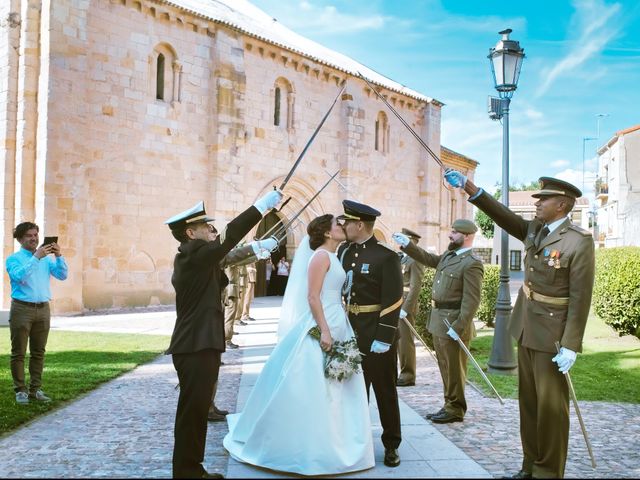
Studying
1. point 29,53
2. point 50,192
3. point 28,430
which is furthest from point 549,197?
point 29,53

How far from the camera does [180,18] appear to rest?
17.5m

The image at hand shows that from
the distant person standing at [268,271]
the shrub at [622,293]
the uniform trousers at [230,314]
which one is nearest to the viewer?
the uniform trousers at [230,314]

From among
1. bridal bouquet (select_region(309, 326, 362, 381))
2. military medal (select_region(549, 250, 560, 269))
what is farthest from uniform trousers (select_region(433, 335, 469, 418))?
military medal (select_region(549, 250, 560, 269))

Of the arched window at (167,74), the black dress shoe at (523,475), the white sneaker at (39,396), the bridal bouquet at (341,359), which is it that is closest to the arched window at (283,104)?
the arched window at (167,74)

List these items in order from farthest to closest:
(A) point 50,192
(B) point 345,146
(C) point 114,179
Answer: (B) point 345,146
(C) point 114,179
(A) point 50,192

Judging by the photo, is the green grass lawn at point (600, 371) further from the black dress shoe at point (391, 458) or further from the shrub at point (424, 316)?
the black dress shoe at point (391, 458)

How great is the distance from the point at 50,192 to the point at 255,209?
1274cm

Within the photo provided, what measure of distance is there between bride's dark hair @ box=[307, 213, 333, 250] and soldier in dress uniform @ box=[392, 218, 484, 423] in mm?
1436

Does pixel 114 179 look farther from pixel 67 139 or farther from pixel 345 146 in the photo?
pixel 345 146

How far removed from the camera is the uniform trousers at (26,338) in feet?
20.8

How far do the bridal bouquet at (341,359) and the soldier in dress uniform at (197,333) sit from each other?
812mm

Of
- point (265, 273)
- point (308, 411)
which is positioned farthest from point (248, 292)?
point (308, 411)

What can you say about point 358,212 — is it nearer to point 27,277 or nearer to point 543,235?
point 543,235

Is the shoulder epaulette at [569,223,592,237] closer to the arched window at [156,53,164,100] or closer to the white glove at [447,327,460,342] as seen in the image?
the white glove at [447,327,460,342]
